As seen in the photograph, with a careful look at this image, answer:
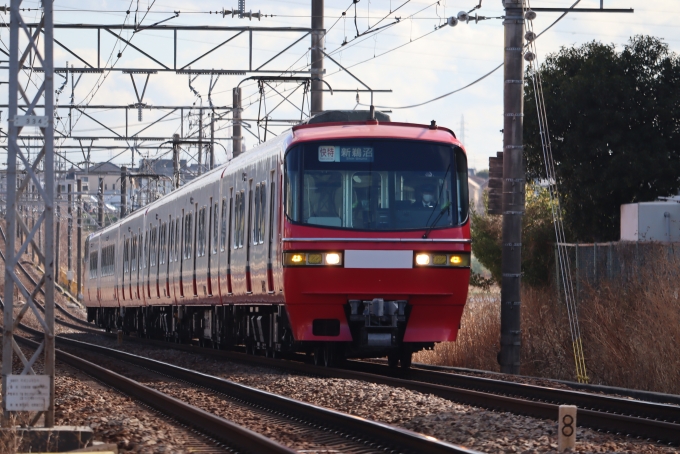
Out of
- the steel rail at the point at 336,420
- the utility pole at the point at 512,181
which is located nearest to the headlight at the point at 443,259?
the utility pole at the point at 512,181

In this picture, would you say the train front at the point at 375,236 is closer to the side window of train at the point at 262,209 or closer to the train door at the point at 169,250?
the side window of train at the point at 262,209

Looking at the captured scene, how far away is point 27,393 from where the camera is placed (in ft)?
32.1

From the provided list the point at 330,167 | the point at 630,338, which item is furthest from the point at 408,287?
the point at 630,338

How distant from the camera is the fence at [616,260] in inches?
654

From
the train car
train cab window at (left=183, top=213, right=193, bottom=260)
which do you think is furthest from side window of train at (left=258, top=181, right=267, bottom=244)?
train cab window at (left=183, top=213, right=193, bottom=260)

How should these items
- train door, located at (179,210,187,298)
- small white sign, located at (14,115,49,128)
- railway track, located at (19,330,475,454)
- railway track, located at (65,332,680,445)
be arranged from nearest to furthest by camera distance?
railway track, located at (19,330,475,454) → railway track, located at (65,332,680,445) → small white sign, located at (14,115,49,128) → train door, located at (179,210,187,298)

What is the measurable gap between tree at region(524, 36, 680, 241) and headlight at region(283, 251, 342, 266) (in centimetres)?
1268

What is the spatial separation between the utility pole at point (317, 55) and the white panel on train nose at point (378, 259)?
8.73 m

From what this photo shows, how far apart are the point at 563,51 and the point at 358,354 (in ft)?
45.8

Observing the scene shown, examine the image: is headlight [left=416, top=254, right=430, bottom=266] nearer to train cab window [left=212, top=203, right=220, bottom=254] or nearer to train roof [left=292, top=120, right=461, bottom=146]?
train roof [left=292, top=120, right=461, bottom=146]

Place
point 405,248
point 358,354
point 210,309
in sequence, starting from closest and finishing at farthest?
point 405,248
point 358,354
point 210,309

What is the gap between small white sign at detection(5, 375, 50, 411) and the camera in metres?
9.73

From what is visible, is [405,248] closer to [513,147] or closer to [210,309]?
[513,147]

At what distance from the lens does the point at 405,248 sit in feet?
48.1
